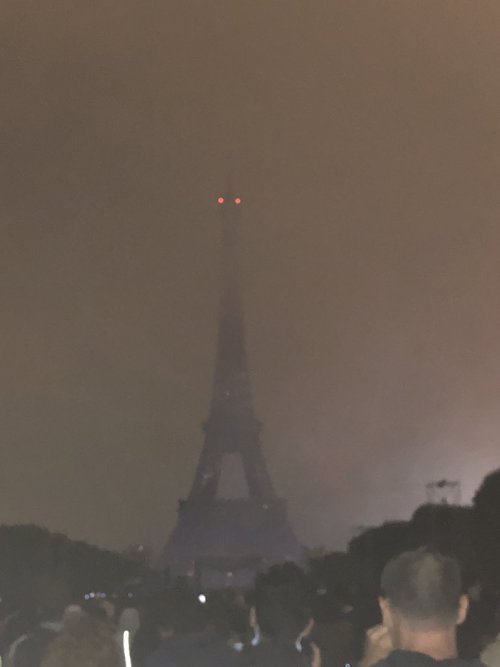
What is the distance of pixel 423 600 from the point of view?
3.85 ft

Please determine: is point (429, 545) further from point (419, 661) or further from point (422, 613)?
point (419, 661)

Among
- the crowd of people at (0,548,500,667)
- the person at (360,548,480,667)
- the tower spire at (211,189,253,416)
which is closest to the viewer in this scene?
the person at (360,548,480,667)

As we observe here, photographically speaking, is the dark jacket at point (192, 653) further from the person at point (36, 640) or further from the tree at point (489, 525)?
the tree at point (489, 525)

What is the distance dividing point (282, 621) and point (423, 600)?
1.25 ft

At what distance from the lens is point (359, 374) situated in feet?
5.23

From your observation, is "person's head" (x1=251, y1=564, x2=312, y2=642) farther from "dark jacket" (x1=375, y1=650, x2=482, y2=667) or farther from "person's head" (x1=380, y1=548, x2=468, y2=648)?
"dark jacket" (x1=375, y1=650, x2=482, y2=667)

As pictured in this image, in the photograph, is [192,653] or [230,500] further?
[230,500]

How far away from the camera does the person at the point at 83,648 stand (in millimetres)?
1102

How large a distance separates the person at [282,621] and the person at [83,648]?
1.00 feet

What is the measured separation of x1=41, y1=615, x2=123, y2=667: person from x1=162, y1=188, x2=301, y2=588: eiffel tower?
0.27 metres

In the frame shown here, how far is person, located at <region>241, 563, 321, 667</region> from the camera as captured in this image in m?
1.42

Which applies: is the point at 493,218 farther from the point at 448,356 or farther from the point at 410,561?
the point at 410,561

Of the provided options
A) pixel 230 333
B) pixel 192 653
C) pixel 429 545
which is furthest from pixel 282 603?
pixel 230 333

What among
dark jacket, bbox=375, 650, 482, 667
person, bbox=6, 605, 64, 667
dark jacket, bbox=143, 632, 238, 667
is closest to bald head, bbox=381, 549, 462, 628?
dark jacket, bbox=375, 650, 482, 667
